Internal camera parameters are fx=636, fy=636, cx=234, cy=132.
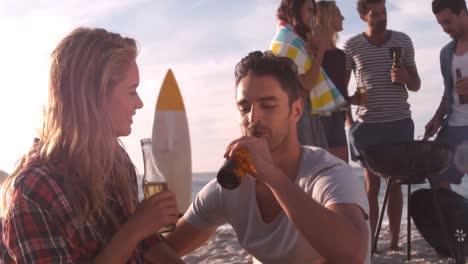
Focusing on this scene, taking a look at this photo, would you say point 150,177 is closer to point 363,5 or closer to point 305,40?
point 305,40

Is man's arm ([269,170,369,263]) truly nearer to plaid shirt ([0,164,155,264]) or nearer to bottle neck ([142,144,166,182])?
bottle neck ([142,144,166,182])

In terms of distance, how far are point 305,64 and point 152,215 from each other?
229 centimetres

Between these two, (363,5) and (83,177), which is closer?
(83,177)

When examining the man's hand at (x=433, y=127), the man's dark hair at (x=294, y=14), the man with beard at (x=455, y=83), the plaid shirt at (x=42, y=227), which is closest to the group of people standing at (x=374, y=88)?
the man's hand at (x=433, y=127)

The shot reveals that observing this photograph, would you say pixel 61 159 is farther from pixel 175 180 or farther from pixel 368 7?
pixel 368 7

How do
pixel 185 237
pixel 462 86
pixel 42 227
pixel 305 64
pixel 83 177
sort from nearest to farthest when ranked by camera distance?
1. pixel 42 227
2. pixel 83 177
3. pixel 185 237
4. pixel 305 64
5. pixel 462 86

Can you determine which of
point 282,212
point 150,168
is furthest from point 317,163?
point 150,168

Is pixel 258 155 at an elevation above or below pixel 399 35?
below

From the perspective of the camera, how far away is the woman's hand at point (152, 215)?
1789 millimetres

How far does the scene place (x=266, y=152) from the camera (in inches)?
79.2

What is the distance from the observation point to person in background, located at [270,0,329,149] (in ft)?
12.8

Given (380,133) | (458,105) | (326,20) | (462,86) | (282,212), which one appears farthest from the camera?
(380,133)

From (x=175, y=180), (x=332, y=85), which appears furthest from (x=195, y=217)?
(x=332, y=85)

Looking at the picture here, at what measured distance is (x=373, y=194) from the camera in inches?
190
